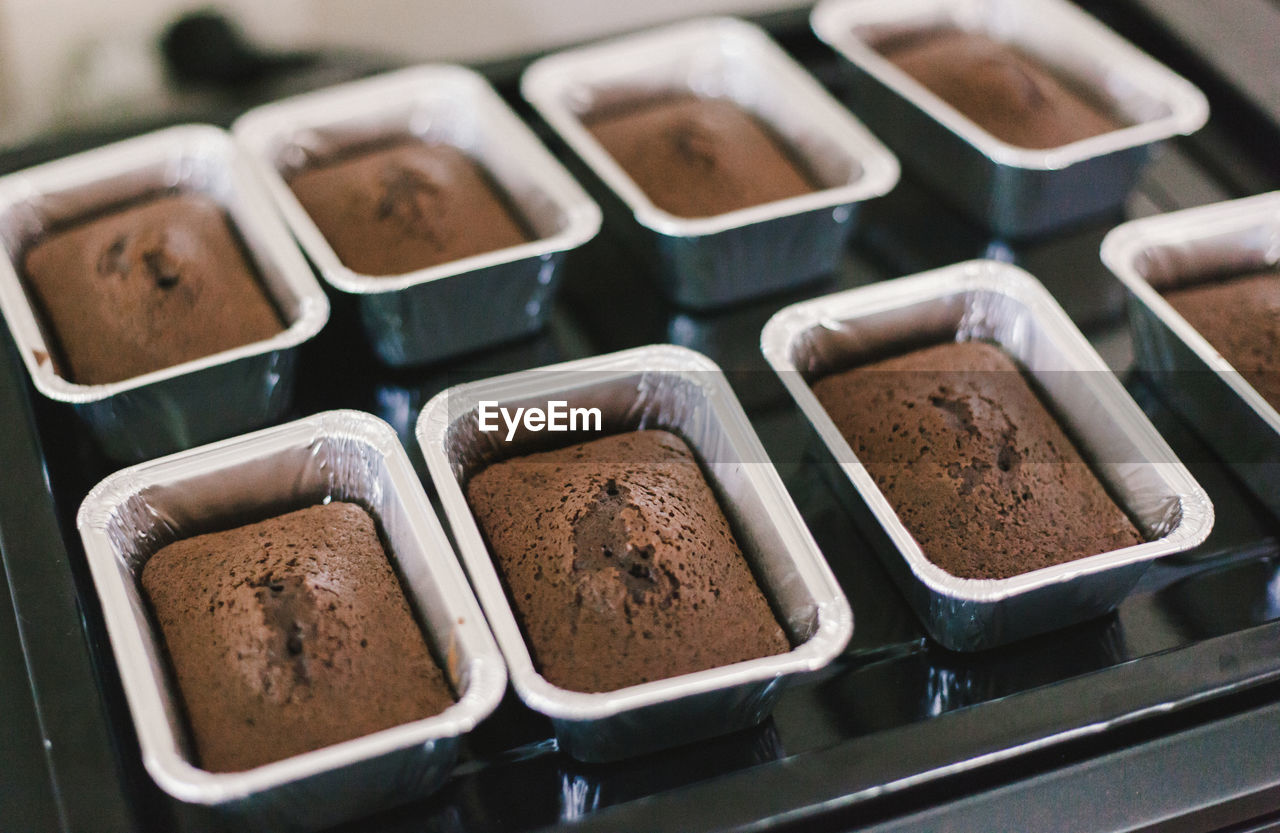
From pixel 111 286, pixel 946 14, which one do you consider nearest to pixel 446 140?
pixel 111 286

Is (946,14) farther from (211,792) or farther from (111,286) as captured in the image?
(211,792)

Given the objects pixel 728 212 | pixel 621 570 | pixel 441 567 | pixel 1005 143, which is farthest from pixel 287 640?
pixel 1005 143

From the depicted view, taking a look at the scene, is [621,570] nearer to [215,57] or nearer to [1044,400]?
[1044,400]

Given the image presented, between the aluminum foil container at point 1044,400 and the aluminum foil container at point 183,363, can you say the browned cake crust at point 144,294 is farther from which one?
the aluminum foil container at point 1044,400

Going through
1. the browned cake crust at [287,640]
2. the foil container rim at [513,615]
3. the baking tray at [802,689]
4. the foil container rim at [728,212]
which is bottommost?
the baking tray at [802,689]

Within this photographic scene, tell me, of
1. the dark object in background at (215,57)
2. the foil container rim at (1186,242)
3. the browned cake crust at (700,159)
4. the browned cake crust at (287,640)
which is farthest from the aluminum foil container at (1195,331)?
the dark object in background at (215,57)

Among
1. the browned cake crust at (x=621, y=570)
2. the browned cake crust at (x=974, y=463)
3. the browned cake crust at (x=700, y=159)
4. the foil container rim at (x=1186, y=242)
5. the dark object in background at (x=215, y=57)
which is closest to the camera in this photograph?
the browned cake crust at (x=621, y=570)
